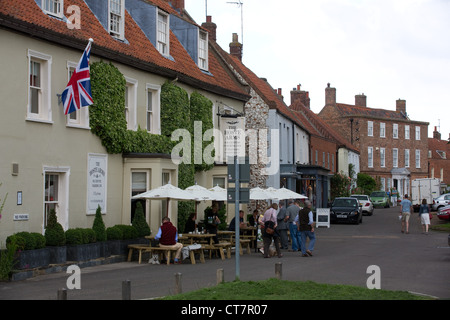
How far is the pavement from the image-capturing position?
14.1 m

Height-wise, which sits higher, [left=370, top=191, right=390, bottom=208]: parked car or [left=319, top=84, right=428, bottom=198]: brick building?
[left=319, top=84, right=428, bottom=198]: brick building

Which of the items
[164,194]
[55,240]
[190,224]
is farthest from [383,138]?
[55,240]

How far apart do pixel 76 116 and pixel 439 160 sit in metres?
88.4

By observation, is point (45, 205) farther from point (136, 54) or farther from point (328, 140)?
point (328, 140)

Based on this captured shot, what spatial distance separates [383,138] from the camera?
281ft

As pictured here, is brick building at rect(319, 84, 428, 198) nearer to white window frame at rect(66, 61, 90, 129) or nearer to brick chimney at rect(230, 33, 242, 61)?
brick chimney at rect(230, 33, 242, 61)

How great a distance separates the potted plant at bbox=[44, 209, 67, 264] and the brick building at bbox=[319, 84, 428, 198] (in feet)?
215

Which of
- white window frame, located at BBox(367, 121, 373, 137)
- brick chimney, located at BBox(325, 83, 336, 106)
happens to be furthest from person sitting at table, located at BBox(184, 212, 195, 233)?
white window frame, located at BBox(367, 121, 373, 137)

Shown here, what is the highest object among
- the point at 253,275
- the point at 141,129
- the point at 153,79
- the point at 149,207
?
the point at 153,79

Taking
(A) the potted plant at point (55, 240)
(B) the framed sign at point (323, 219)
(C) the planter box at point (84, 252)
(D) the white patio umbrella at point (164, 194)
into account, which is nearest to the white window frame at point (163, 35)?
(D) the white patio umbrella at point (164, 194)

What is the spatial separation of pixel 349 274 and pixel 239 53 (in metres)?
30.9

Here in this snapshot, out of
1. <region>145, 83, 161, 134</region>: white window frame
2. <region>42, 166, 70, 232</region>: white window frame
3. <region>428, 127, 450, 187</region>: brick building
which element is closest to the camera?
<region>42, 166, 70, 232</region>: white window frame

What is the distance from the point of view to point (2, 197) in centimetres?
1745

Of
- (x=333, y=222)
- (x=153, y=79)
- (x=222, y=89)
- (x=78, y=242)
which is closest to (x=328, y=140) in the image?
(x=333, y=222)
